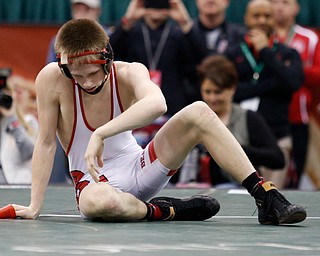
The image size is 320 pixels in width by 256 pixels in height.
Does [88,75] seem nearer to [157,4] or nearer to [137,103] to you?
[137,103]

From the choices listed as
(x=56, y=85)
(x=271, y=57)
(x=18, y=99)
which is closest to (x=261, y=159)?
(x=271, y=57)

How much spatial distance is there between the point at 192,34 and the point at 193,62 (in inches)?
10.3

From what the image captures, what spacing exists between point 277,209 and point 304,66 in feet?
15.6

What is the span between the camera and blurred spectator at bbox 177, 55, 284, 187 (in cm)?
847

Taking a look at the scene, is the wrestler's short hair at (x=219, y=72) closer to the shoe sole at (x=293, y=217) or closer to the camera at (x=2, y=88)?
the camera at (x=2, y=88)

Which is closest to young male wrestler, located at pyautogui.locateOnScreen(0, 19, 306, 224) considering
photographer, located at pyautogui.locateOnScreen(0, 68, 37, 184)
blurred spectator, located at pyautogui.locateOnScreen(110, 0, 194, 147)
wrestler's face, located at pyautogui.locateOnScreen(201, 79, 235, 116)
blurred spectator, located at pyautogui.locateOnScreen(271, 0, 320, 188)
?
wrestler's face, located at pyautogui.locateOnScreen(201, 79, 235, 116)

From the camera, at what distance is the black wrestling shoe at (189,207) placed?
5734 millimetres

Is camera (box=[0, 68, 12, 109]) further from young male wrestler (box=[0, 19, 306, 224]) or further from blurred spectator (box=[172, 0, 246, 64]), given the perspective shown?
young male wrestler (box=[0, 19, 306, 224])

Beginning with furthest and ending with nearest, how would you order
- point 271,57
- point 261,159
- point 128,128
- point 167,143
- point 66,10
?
point 66,10
point 271,57
point 261,159
point 167,143
point 128,128

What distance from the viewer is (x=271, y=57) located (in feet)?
30.3

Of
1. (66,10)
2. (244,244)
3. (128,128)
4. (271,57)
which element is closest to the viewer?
(244,244)

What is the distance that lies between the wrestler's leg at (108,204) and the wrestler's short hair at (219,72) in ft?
10.0

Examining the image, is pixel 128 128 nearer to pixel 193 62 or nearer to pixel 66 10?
pixel 193 62

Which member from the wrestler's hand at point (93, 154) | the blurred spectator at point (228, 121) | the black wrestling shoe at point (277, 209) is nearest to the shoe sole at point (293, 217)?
the black wrestling shoe at point (277, 209)
